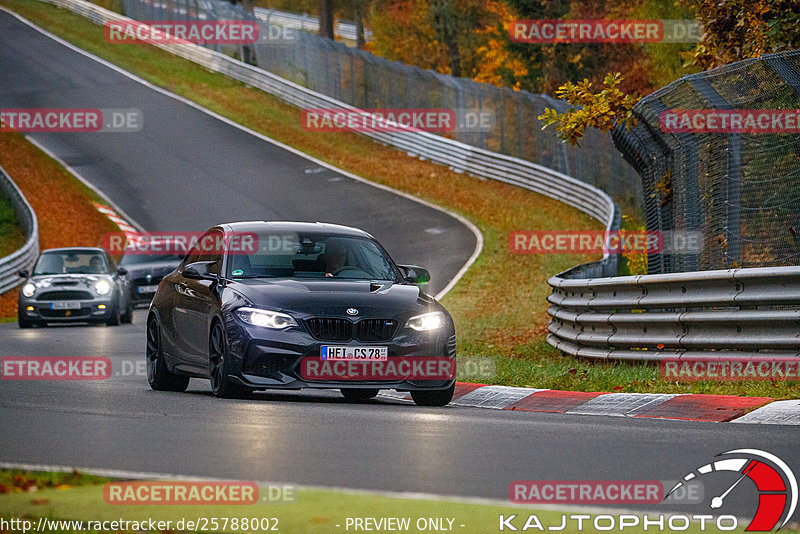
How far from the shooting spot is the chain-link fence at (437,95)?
35.9 meters

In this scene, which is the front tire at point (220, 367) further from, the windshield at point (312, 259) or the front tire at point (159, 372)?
the front tire at point (159, 372)

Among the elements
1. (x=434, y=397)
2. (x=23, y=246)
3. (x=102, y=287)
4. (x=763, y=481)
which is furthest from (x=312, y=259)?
(x=23, y=246)

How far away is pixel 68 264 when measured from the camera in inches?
1017

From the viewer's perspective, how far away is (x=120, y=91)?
5275cm

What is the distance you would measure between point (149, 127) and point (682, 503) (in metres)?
43.7

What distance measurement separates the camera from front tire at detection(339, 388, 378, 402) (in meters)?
12.8

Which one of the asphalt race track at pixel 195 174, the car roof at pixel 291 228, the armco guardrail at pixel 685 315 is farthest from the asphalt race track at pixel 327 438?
the asphalt race track at pixel 195 174

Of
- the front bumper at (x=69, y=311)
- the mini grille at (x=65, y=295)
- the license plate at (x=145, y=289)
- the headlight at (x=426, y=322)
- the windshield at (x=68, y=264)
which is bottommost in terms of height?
the license plate at (x=145, y=289)

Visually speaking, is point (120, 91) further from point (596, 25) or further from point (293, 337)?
point (293, 337)

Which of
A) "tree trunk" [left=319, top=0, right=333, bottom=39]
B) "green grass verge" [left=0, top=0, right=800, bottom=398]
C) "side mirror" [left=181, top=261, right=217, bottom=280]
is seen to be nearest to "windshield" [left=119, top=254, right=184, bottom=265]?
"green grass verge" [left=0, top=0, right=800, bottom=398]

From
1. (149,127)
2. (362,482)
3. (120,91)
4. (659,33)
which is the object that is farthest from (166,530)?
(120,91)

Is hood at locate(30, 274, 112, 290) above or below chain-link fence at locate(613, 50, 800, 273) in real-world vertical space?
below

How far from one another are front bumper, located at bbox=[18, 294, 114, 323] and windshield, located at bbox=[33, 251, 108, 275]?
965 mm

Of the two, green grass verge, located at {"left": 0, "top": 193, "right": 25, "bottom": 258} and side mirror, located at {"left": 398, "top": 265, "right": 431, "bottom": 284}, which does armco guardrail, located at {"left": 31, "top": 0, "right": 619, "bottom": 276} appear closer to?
side mirror, located at {"left": 398, "top": 265, "right": 431, "bottom": 284}
